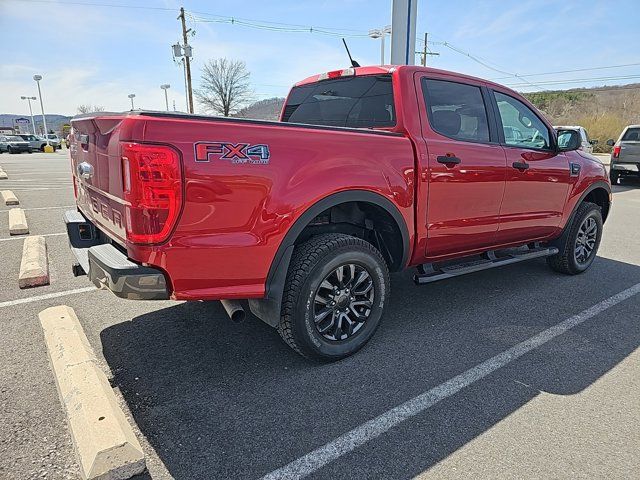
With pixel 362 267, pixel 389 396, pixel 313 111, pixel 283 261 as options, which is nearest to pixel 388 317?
pixel 362 267

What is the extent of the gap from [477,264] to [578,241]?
187cm

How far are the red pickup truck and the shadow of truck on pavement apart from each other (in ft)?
1.05

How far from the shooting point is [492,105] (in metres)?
3.91

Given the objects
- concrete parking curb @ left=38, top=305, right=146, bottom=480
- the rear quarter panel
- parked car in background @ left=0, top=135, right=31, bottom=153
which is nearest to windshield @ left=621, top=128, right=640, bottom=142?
the rear quarter panel

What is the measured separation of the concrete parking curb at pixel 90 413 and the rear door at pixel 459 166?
2.36 metres

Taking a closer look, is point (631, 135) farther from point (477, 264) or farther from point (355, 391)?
point (355, 391)

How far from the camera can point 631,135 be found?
13.4 meters

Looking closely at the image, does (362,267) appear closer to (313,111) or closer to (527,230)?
(313,111)

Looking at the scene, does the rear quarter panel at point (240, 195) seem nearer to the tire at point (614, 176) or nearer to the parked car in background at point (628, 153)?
the parked car in background at point (628, 153)

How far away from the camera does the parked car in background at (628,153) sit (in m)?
13.2

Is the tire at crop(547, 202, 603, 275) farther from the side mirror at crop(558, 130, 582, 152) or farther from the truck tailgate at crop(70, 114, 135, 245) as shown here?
the truck tailgate at crop(70, 114, 135, 245)

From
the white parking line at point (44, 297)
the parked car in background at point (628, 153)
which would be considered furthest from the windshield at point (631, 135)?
the white parking line at point (44, 297)

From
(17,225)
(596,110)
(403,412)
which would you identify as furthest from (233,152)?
(596,110)

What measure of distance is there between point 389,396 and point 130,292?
5.15ft
